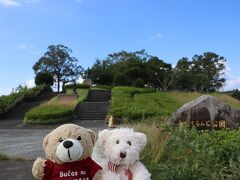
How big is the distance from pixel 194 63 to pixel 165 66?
23.4 feet

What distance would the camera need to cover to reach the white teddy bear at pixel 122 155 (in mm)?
4836

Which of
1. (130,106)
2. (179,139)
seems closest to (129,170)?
(179,139)

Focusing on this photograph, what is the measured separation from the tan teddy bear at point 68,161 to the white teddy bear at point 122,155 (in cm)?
15

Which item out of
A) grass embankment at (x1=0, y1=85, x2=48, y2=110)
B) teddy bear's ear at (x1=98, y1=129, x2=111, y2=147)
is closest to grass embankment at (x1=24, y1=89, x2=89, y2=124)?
grass embankment at (x1=0, y1=85, x2=48, y2=110)

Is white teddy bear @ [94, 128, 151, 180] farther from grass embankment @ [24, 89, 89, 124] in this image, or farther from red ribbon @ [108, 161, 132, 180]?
grass embankment @ [24, 89, 89, 124]

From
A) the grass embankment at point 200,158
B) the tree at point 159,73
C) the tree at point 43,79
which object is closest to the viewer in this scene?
the grass embankment at point 200,158

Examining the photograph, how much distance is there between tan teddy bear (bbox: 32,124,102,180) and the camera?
15.6ft

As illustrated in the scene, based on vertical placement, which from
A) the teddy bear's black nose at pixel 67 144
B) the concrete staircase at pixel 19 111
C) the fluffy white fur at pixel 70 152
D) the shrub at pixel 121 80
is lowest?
the concrete staircase at pixel 19 111

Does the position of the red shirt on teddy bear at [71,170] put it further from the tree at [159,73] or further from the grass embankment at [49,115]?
the tree at [159,73]

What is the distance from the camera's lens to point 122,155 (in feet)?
15.8

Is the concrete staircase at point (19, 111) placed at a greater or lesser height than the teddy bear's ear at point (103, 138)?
lesser

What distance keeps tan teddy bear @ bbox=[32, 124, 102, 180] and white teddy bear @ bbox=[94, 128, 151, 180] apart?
0.15m

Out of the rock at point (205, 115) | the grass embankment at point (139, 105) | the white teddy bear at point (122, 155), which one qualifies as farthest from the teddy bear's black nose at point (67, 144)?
the grass embankment at point (139, 105)

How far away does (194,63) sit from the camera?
67.8 m
